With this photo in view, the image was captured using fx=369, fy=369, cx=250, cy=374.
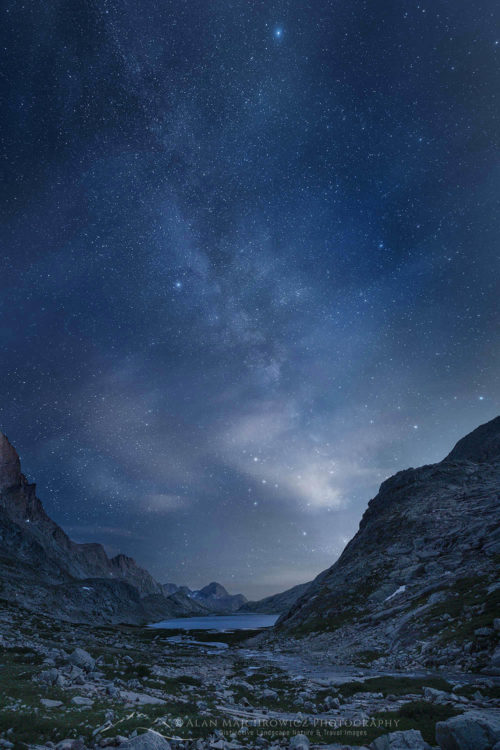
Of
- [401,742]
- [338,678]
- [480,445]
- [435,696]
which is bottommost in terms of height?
[338,678]

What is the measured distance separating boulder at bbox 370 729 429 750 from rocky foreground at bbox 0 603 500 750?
0.10 ft

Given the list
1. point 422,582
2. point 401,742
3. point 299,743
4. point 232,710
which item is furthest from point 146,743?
point 422,582

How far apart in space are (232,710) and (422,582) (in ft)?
164

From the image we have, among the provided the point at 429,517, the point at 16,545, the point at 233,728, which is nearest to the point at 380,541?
the point at 429,517

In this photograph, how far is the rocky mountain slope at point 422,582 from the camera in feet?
108

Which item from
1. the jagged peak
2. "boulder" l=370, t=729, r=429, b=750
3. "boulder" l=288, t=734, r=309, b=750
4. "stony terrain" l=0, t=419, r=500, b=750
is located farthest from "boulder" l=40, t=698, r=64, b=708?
the jagged peak

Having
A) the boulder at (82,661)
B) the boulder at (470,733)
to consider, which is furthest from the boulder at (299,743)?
the boulder at (82,661)

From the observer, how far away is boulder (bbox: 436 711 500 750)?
9.92 m

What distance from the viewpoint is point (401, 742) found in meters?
11.6

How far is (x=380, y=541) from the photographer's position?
296ft

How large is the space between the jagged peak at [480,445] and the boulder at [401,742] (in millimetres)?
140547

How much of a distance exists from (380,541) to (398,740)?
8821 centimetres

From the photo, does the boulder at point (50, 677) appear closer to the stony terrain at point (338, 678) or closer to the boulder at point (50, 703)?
the stony terrain at point (338, 678)

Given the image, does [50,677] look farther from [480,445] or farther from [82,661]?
[480,445]
